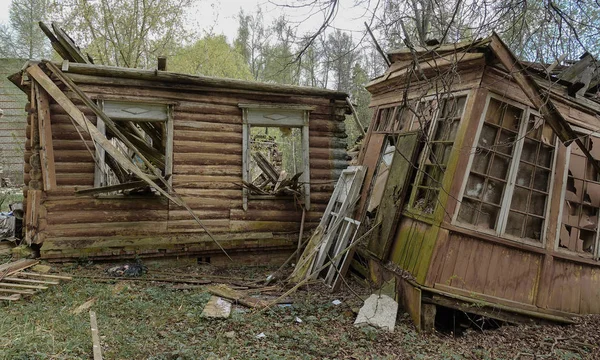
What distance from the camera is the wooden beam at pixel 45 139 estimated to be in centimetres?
617

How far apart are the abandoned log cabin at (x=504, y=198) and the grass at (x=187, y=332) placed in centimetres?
60

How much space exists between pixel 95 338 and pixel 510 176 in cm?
498

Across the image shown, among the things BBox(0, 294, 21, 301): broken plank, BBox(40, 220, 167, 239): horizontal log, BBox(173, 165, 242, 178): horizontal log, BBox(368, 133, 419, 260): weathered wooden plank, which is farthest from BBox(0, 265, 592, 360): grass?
BBox(173, 165, 242, 178): horizontal log

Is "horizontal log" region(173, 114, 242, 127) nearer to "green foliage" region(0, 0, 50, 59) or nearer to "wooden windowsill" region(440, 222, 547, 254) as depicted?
"wooden windowsill" region(440, 222, 547, 254)

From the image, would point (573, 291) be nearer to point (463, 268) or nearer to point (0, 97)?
point (463, 268)

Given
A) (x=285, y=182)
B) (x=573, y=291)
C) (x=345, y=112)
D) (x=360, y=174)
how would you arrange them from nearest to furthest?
(x=573, y=291) < (x=360, y=174) < (x=285, y=182) < (x=345, y=112)

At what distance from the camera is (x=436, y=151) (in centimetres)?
520

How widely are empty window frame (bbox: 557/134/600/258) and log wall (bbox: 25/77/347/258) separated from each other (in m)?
4.23

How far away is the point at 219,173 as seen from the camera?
733 centimetres

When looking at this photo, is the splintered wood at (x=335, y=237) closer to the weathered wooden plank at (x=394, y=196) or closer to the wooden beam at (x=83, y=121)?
the weathered wooden plank at (x=394, y=196)

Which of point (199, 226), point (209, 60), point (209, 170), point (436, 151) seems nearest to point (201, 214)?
point (199, 226)

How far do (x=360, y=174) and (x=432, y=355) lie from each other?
322 cm

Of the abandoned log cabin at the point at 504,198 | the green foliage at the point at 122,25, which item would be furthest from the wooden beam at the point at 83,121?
the green foliage at the point at 122,25

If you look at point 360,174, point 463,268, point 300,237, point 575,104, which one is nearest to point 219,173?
point 300,237
